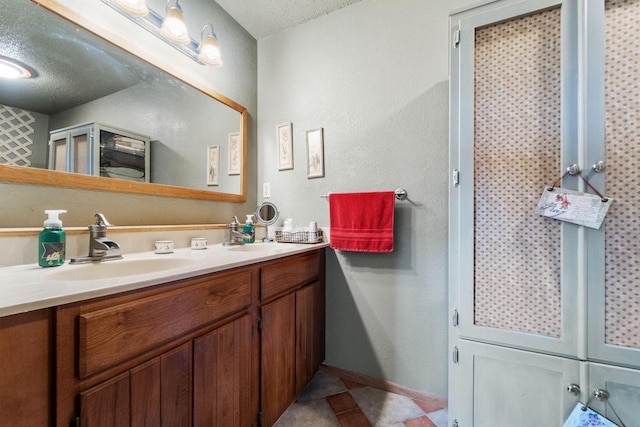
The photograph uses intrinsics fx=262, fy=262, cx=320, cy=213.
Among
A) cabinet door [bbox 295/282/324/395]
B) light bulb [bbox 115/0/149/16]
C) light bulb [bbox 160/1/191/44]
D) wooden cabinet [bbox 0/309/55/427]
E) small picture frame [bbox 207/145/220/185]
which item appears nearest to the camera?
wooden cabinet [bbox 0/309/55/427]

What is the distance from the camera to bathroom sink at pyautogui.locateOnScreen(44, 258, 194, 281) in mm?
821

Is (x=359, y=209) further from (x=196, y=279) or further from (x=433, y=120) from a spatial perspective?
(x=196, y=279)

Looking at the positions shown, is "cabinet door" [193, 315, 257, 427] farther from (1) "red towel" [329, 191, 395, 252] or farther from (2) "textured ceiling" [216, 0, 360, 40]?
(2) "textured ceiling" [216, 0, 360, 40]

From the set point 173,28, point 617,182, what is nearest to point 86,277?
point 173,28

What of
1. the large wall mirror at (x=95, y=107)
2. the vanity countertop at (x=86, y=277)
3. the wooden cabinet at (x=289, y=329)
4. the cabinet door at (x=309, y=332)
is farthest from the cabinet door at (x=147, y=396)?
the large wall mirror at (x=95, y=107)

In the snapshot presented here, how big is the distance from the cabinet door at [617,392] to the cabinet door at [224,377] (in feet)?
3.98

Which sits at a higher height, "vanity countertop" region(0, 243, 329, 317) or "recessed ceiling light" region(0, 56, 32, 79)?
"recessed ceiling light" region(0, 56, 32, 79)

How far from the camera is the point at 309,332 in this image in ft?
4.88

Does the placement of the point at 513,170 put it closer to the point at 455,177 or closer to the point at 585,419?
the point at 455,177

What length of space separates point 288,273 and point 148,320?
66 centimetres

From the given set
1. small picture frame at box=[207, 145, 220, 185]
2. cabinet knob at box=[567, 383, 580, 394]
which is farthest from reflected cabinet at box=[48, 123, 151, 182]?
cabinet knob at box=[567, 383, 580, 394]

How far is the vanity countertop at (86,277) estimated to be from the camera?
51 centimetres

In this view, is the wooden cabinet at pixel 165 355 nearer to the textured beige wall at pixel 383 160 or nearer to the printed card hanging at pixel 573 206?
the textured beige wall at pixel 383 160

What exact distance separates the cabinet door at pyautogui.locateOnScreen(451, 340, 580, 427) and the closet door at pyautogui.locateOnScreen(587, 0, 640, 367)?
158 millimetres
